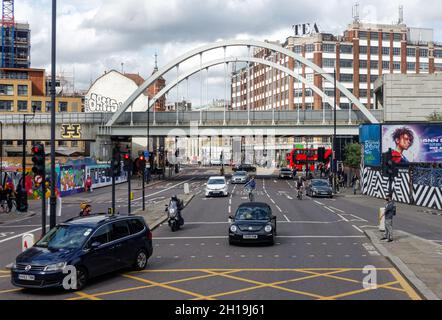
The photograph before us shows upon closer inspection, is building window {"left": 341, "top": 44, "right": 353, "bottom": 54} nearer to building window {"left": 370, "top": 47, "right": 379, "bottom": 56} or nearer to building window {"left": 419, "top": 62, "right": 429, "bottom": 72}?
building window {"left": 370, "top": 47, "right": 379, "bottom": 56}

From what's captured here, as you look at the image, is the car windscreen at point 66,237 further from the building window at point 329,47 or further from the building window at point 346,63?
the building window at point 346,63

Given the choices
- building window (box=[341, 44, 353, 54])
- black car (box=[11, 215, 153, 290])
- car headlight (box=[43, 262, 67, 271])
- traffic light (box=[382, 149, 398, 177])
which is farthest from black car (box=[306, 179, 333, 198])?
building window (box=[341, 44, 353, 54])

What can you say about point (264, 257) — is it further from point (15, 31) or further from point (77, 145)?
point (15, 31)

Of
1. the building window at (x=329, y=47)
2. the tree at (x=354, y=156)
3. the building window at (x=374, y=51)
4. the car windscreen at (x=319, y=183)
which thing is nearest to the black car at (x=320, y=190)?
the car windscreen at (x=319, y=183)

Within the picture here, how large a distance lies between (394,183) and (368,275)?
1280 inches

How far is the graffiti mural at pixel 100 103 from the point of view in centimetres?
11319

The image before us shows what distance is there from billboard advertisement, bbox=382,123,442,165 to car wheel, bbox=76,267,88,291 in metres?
35.9

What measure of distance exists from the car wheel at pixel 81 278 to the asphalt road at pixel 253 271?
0.55 feet

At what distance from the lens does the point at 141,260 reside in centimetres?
1611

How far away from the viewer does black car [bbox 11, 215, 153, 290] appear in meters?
12.9

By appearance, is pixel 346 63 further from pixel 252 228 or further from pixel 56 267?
pixel 56 267
